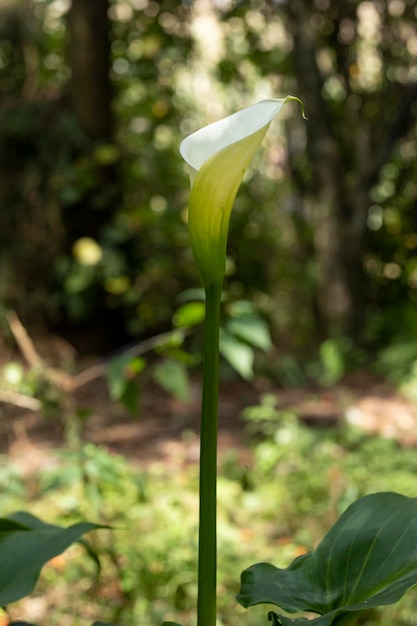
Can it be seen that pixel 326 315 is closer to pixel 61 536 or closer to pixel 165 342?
pixel 165 342

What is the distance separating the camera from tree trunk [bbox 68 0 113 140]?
400 cm

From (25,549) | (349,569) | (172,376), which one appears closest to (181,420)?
(172,376)

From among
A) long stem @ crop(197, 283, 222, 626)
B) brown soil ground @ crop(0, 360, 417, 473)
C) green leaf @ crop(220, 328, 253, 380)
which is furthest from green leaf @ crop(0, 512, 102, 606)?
brown soil ground @ crop(0, 360, 417, 473)

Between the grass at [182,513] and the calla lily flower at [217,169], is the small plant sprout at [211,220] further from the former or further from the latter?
the grass at [182,513]

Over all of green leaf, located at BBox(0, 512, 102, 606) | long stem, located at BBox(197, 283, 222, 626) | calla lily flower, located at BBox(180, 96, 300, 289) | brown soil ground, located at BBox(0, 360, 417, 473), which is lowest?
brown soil ground, located at BBox(0, 360, 417, 473)

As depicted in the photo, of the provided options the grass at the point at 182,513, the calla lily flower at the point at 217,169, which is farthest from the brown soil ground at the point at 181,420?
the calla lily flower at the point at 217,169

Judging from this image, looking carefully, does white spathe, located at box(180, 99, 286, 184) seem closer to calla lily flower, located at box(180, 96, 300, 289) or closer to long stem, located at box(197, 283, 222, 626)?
calla lily flower, located at box(180, 96, 300, 289)

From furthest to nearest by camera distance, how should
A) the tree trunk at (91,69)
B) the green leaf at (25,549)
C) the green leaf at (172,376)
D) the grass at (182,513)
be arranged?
the tree trunk at (91,69), the green leaf at (172,376), the grass at (182,513), the green leaf at (25,549)

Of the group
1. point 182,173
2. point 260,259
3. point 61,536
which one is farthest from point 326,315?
point 61,536

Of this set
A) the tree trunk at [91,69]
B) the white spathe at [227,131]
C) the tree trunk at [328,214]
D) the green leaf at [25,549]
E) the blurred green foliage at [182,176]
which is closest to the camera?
the white spathe at [227,131]

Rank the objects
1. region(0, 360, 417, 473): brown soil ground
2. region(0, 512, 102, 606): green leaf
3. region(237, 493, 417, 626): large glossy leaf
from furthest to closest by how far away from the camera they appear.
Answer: region(0, 360, 417, 473): brown soil ground → region(0, 512, 102, 606): green leaf → region(237, 493, 417, 626): large glossy leaf

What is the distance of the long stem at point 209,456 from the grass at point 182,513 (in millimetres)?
648

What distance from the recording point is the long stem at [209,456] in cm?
71

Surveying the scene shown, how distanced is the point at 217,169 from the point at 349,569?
0.42 m
